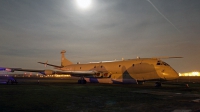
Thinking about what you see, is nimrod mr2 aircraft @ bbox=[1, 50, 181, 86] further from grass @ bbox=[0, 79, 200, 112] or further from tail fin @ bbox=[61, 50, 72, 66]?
tail fin @ bbox=[61, 50, 72, 66]

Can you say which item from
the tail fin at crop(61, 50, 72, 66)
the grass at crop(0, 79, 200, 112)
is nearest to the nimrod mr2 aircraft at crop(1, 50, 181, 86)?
the grass at crop(0, 79, 200, 112)

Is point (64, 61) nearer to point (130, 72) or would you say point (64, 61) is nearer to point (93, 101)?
point (130, 72)

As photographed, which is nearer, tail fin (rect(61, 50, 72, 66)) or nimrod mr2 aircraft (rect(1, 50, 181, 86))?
nimrod mr2 aircraft (rect(1, 50, 181, 86))

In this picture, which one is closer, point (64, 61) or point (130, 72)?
point (130, 72)

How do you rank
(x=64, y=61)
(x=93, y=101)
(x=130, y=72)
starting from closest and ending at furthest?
(x=93, y=101)
(x=130, y=72)
(x=64, y=61)

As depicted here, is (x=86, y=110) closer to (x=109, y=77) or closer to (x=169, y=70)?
(x=169, y=70)

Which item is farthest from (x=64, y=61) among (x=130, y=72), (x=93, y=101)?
(x=93, y=101)

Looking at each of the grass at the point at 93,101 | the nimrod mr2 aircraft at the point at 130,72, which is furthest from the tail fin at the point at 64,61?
the grass at the point at 93,101

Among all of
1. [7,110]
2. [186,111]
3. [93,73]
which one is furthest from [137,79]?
[7,110]

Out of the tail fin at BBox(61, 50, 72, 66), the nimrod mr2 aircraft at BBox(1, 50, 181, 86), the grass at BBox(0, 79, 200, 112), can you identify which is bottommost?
the grass at BBox(0, 79, 200, 112)

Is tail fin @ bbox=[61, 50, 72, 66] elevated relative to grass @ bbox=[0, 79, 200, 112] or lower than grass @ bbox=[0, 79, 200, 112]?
elevated

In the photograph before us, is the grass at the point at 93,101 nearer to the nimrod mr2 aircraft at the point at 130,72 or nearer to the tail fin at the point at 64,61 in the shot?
the nimrod mr2 aircraft at the point at 130,72

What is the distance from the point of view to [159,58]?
30969 millimetres

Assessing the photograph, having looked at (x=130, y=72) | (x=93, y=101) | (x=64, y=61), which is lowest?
(x=93, y=101)
